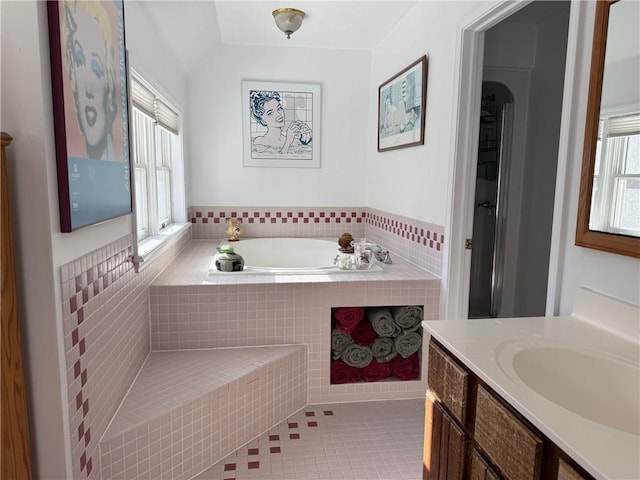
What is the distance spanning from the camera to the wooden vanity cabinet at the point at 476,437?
2.85ft

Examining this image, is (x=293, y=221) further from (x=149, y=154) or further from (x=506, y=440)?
(x=506, y=440)

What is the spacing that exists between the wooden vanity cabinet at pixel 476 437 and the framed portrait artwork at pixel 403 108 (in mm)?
1877

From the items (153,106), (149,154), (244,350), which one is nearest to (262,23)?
(153,106)

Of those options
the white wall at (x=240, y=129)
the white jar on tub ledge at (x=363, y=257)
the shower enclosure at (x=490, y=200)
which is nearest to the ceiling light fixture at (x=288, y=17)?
the white wall at (x=240, y=129)

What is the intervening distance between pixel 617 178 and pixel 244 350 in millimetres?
1906

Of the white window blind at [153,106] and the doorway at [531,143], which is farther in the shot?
the doorway at [531,143]

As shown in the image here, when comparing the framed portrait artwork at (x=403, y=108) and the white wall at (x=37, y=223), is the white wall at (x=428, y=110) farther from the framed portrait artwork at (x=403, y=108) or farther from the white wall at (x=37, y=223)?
the white wall at (x=37, y=223)

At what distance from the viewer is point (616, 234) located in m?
1.26

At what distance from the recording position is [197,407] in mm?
1858

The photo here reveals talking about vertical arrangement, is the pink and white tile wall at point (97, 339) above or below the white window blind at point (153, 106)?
below

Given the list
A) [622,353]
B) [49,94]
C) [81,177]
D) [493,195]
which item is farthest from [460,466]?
[493,195]

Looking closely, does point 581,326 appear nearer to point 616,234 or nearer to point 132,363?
point 616,234

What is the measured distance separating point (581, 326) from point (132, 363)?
73.6 inches

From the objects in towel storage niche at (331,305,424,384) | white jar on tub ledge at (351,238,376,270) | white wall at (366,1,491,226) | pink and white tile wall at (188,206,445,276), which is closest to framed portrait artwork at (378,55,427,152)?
white wall at (366,1,491,226)
